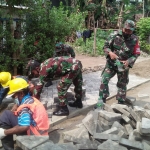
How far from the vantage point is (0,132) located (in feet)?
10.6

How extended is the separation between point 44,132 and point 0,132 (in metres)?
0.57

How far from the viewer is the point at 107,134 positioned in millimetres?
3727

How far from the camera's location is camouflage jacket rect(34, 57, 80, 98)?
4473mm

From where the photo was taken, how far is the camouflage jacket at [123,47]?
518 cm

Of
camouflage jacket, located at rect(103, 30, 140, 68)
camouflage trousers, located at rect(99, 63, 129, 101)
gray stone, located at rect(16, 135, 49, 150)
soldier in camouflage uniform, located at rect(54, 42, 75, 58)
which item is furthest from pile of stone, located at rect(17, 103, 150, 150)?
soldier in camouflage uniform, located at rect(54, 42, 75, 58)

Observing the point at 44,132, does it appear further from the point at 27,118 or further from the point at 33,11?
the point at 33,11

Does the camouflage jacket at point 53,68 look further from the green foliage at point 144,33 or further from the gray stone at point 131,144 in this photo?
the green foliage at point 144,33

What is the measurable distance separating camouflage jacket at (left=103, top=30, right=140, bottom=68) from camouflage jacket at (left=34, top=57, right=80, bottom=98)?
99 centimetres

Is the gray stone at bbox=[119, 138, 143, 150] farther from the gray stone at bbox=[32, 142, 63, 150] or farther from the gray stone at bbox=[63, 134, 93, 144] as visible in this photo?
the gray stone at bbox=[32, 142, 63, 150]

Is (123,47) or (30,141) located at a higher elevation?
(123,47)

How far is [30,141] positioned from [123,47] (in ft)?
9.77

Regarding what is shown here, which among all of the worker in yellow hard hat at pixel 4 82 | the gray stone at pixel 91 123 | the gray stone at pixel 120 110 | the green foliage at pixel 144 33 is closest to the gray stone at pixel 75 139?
the gray stone at pixel 91 123

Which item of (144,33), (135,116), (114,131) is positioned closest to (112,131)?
(114,131)

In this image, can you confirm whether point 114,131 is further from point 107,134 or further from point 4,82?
point 4,82
